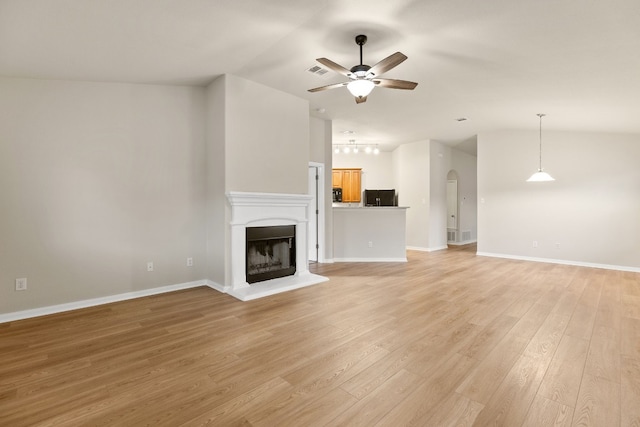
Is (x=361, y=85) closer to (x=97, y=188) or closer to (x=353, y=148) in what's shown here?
(x=97, y=188)

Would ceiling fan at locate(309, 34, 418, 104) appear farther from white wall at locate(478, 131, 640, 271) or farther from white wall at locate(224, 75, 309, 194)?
white wall at locate(478, 131, 640, 271)

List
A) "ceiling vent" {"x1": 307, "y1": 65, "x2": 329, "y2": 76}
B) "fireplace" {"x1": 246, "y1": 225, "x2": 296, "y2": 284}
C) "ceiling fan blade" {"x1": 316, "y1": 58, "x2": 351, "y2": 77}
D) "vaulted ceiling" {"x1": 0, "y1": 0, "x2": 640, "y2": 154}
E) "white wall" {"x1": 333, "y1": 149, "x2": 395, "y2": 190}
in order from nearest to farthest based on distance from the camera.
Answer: "vaulted ceiling" {"x1": 0, "y1": 0, "x2": 640, "y2": 154} < "ceiling fan blade" {"x1": 316, "y1": 58, "x2": 351, "y2": 77} < "ceiling vent" {"x1": 307, "y1": 65, "x2": 329, "y2": 76} < "fireplace" {"x1": 246, "y1": 225, "x2": 296, "y2": 284} < "white wall" {"x1": 333, "y1": 149, "x2": 395, "y2": 190}

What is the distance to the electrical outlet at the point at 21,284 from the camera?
3.20 metres

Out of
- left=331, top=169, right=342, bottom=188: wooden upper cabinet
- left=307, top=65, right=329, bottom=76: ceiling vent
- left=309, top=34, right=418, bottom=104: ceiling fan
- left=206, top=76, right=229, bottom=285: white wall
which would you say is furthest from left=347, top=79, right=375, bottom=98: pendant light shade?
left=331, top=169, right=342, bottom=188: wooden upper cabinet

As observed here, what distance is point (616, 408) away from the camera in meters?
1.77

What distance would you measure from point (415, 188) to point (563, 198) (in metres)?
3.36

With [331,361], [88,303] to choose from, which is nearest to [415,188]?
[331,361]

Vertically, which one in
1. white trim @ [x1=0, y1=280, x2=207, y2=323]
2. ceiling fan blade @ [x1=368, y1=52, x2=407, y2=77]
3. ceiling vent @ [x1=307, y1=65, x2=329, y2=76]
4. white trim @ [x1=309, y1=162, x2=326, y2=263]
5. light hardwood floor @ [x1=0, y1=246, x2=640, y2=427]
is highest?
ceiling vent @ [x1=307, y1=65, x2=329, y2=76]

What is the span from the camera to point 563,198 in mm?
6324

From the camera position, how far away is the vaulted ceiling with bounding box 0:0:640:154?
2512 millimetres

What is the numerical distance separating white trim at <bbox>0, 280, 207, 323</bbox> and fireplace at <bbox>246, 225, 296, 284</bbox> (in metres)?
0.84

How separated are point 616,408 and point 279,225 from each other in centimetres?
392

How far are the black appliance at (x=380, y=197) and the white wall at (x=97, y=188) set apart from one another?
5.28 meters

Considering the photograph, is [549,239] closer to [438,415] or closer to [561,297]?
[561,297]
